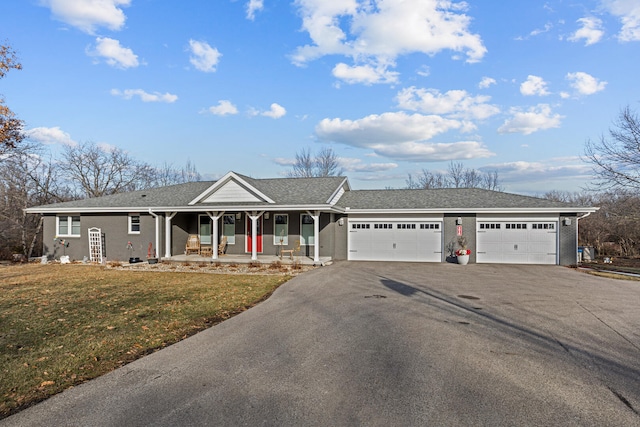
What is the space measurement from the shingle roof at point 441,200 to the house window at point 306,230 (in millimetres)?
1950

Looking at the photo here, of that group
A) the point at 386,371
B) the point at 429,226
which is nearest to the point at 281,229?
the point at 429,226

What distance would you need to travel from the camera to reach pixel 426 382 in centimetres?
445

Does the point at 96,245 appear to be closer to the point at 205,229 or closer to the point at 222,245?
the point at 205,229

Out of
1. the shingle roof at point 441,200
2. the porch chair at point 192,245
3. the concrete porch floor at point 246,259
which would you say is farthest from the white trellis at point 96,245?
the shingle roof at point 441,200

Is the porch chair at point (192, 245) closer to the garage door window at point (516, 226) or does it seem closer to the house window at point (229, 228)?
the house window at point (229, 228)

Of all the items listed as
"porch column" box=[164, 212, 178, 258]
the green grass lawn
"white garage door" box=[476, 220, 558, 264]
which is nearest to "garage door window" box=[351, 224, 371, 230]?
"white garage door" box=[476, 220, 558, 264]

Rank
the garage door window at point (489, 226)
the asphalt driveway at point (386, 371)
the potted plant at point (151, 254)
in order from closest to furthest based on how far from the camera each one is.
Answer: the asphalt driveway at point (386, 371), the garage door window at point (489, 226), the potted plant at point (151, 254)

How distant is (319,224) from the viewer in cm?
1891

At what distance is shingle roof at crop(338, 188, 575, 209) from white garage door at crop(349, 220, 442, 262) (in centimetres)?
88

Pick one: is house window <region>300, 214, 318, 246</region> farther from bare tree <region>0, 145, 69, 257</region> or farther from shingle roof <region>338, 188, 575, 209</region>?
bare tree <region>0, 145, 69, 257</region>

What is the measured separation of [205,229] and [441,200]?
39.1 ft

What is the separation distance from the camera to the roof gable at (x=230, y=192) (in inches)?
709

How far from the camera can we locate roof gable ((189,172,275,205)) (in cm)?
1801

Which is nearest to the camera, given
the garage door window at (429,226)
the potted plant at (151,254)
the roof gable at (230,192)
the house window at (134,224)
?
the roof gable at (230,192)
